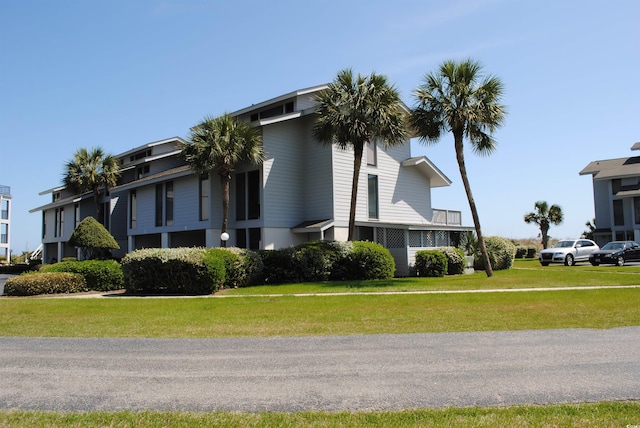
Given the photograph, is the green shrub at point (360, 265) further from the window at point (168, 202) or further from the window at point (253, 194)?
the window at point (168, 202)

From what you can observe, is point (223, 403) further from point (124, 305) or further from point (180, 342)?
point (124, 305)

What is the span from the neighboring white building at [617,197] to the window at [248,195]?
32148 mm

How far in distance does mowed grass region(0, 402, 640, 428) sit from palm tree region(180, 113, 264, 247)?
63.9ft

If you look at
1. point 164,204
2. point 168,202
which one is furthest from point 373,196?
point 164,204

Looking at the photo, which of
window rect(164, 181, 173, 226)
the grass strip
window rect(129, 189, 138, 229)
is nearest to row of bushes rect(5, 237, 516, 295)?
the grass strip

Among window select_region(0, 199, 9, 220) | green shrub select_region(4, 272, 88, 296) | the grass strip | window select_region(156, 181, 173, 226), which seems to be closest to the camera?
the grass strip

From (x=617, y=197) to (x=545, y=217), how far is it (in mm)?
12062

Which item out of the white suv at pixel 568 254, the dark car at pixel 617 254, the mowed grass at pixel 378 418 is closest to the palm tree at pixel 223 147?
the mowed grass at pixel 378 418

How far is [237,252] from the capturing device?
20.7 meters

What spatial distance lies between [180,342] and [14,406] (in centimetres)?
345

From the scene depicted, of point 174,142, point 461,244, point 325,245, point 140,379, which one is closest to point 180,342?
point 140,379

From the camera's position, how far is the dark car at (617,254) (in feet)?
106

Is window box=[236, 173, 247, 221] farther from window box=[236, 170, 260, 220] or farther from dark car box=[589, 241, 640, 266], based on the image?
dark car box=[589, 241, 640, 266]

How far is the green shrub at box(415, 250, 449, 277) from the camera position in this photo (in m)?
25.7
